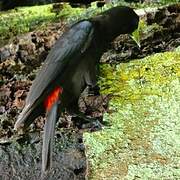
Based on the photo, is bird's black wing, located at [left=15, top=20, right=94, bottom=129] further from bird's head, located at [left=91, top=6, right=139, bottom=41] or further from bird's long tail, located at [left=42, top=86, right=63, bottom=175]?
bird's head, located at [left=91, top=6, right=139, bottom=41]

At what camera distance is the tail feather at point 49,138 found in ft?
8.95

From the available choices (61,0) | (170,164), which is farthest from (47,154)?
(61,0)

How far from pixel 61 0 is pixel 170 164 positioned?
3002 millimetres

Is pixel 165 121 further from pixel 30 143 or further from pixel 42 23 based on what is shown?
pixel 42 23

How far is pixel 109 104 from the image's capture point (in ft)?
10.9

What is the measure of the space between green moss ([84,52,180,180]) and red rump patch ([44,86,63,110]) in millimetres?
320

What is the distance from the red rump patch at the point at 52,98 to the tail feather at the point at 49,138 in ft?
0.09

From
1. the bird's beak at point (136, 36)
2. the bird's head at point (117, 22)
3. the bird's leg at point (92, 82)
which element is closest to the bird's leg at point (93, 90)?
the bird's leg at point (92, 82)

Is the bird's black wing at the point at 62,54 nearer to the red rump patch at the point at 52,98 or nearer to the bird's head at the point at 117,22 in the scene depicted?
the red rump patch at the point at 52,98

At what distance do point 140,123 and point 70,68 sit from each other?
642 millimetres

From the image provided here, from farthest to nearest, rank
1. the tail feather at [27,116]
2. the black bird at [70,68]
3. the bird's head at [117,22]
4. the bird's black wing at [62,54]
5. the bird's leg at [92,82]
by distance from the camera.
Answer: the bird's head at [117,22], the bird's leg at [92,82], the bird's black wing at [62,54], the black bird at [70,68], the tail feather at [27,116]

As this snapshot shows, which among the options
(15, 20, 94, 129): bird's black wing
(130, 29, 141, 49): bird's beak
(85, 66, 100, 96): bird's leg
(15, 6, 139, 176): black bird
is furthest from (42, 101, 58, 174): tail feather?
(130, 29, 141, 49): bird's beak

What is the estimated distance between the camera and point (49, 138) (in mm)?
2879

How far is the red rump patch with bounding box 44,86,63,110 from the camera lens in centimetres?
323
